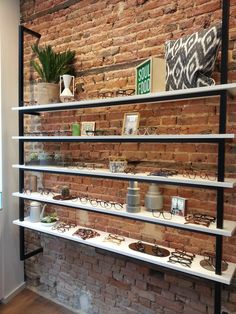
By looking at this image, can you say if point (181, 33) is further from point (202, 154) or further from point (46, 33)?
point (46, 33)

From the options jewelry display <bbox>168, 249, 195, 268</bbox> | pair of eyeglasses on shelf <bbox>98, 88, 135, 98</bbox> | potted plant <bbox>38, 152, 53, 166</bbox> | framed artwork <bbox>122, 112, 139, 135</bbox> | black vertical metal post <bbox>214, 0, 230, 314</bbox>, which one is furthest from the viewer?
potted plant <bbox>38, 152, 53, 166</bbox>

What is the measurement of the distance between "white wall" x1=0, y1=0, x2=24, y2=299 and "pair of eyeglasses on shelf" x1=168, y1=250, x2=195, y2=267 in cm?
169

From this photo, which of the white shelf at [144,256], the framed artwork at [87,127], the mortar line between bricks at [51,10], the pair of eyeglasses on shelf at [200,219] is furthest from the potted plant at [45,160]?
the mortar line between bricks at [51,10]

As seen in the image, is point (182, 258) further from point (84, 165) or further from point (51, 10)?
point (51, 10)

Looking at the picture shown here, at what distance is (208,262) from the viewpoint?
5.18 feet

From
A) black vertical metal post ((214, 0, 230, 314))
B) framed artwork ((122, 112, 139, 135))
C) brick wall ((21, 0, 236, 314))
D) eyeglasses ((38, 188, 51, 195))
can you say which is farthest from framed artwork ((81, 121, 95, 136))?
black vertical metal post ((214, 0, 230, 314))

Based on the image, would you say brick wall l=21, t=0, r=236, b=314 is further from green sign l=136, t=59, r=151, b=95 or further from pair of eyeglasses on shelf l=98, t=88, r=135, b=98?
green sign l=136, t=59, r=151, b=95

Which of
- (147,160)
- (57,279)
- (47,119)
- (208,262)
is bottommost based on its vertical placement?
(57,279)

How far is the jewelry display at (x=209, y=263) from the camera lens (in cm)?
151

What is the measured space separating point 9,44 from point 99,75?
1050 mm

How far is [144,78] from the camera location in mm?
1679

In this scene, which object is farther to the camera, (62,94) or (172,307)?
(62,94)

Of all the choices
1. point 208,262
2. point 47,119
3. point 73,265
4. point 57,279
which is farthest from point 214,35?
point 57,279

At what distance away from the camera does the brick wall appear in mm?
1707
